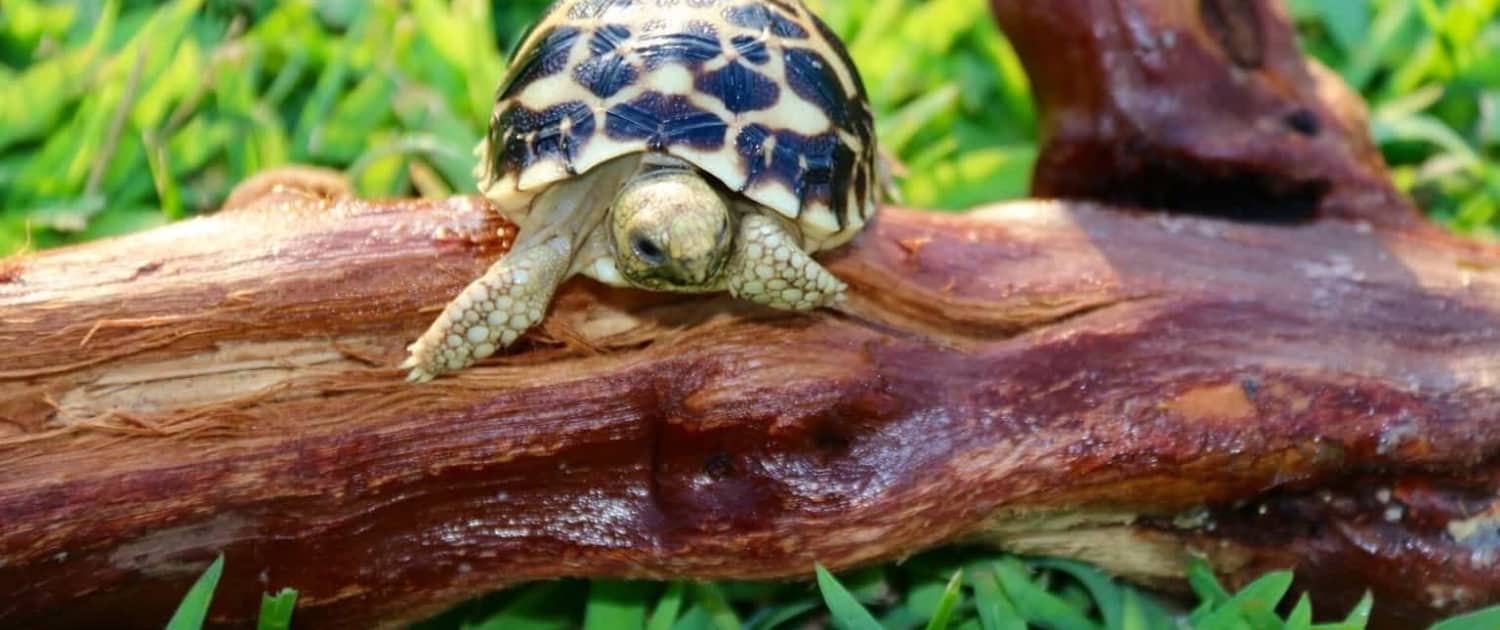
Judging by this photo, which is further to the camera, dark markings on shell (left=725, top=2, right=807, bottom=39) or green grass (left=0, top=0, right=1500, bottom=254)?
green grass (left=0, top=0, right=1500, bottom=254)

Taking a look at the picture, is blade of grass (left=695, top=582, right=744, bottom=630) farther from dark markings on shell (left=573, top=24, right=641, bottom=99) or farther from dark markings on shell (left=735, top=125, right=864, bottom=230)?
dark markings on shell (left=573, top=24, right=641, bottom=99)

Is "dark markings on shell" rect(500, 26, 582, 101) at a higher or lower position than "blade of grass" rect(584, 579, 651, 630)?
higher

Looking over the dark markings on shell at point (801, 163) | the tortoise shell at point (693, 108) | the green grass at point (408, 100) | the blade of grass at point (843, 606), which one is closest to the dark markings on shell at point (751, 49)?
the tortoise shell at point (693, 108)

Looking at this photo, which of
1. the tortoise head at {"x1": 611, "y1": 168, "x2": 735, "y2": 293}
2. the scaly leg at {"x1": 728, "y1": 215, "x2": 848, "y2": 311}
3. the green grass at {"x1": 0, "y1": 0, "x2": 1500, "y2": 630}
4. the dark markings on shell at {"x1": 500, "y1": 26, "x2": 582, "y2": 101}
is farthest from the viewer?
the green grass at {"x1": 0, "y1": 0, "x2": 1500, "y2": 630}

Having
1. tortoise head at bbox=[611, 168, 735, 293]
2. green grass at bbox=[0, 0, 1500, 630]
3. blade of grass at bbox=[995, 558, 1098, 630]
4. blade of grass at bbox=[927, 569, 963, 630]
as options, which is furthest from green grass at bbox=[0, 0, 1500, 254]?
blade of grass at bbox=[927, 569, 963, 630]

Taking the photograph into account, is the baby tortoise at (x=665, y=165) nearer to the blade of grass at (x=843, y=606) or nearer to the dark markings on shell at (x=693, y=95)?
the dark markings on shell at (x=693, y=95)

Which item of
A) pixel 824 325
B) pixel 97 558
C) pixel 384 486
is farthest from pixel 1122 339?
pixel 97 558

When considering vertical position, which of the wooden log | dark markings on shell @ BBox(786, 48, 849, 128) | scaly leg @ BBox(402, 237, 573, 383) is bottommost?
the wooden log
